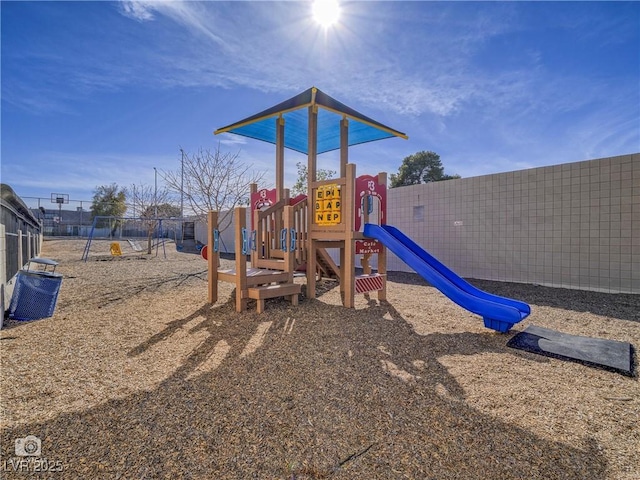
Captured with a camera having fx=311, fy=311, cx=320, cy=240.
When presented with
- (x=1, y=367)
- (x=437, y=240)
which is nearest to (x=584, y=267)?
(x=437, y=240)

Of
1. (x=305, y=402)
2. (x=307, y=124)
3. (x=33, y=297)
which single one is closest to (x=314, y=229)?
(x=307, y=124)

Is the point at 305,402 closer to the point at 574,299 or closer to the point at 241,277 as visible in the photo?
the point at 241,277

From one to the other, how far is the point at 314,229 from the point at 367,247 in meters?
1.07

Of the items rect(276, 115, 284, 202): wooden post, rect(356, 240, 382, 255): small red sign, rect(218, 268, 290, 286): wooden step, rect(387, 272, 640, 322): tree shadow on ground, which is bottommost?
rect(387, 272, 640, 322): tree shadow on ground

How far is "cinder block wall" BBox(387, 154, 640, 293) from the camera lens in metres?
6.07

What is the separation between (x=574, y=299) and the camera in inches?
229

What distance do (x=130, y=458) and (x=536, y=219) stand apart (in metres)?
8.38

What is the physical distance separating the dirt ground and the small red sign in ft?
5.66

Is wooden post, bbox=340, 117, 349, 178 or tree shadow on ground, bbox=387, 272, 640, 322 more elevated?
wooden post, bbox=340, 117, 349, 178

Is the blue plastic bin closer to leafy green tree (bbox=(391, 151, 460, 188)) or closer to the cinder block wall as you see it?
the cinder block wall

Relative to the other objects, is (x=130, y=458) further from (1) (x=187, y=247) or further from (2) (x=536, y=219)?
(1) (x=187, y=247)

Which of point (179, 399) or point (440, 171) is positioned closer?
point (179, 399)

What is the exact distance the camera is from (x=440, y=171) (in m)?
22.2

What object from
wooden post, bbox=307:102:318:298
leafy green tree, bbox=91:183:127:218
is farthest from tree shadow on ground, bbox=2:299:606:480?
leafy green tree, bbox=91:183:127:218
